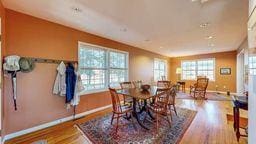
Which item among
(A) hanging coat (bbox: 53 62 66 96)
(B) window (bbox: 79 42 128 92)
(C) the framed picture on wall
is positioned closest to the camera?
(A) hanging coat (bbox: 53 62 66 96)

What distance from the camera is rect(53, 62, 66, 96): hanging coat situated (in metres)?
3.38

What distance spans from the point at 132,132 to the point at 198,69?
8403 millimetres

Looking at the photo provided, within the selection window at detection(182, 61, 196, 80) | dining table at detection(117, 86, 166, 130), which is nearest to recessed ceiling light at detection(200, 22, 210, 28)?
dining table at detection(117, 86, 166, 130)

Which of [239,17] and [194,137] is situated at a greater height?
[239,17]

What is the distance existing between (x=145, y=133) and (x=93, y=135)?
1026 millimetres

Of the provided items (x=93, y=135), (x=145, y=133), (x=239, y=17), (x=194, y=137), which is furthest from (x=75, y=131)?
(x=239, y=17)

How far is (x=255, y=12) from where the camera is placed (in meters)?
1.53

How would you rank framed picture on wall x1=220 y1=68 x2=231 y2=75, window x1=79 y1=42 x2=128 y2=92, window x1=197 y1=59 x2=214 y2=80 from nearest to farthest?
window x1=79 y1=42 x2=128 y2=92
framed picture on wall x1=220 y1=68 x2=231 y2=75
window x1=197 y1=59 x2=214 y2=80

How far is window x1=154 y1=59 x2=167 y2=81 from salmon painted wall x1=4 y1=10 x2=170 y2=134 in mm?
5431

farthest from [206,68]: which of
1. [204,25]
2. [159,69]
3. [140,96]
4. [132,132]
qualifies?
[132,132]

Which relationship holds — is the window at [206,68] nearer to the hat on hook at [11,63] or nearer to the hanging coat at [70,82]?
the hanging coat at [70,82]

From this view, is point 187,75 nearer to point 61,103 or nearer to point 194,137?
point 194,137

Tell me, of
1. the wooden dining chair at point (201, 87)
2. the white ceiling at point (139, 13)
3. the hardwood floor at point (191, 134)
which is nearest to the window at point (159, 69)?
the wooden dining chair at point (201, 87)

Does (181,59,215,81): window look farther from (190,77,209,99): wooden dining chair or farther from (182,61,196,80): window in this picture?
(190,77,209,99): wooden dining chair
